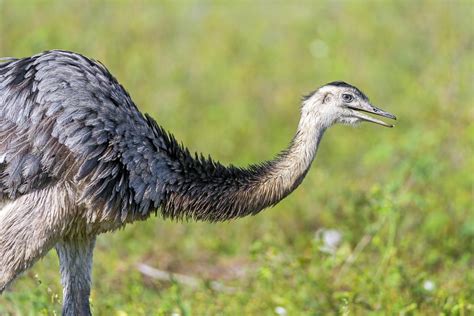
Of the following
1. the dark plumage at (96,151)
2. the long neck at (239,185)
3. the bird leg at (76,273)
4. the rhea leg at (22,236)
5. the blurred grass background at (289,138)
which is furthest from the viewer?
the blurred grass background at (289,138)

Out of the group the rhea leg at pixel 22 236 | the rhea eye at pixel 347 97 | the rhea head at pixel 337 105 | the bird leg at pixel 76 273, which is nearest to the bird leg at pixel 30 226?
the rhea leg at pixel 22 236

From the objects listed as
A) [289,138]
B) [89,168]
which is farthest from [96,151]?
[289,138]

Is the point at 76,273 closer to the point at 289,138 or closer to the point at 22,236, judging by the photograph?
the point at 22,236

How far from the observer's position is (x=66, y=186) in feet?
17.0

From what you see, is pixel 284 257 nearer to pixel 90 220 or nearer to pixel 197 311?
pixel 197 311

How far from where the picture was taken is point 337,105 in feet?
18.2

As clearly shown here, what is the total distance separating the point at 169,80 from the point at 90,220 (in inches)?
225

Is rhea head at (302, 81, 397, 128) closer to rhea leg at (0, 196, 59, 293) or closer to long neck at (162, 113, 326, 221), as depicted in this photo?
long neck at (162, 113, 326, 221)

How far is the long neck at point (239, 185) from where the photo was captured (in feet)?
17.8

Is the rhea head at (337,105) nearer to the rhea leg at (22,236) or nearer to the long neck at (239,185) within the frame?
the long neck at (239,185)

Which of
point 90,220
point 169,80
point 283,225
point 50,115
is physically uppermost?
point 169,80

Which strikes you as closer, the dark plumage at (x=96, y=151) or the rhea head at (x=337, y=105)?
the dark plumage at (x=96, y=151)

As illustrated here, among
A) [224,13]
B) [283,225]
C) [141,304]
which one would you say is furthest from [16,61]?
[224,13]

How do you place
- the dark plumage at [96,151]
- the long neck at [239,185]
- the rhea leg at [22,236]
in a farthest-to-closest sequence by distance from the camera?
the long neck at [239,185] → the dark plumage at [96,151] → the rhea leg at [22,236]
